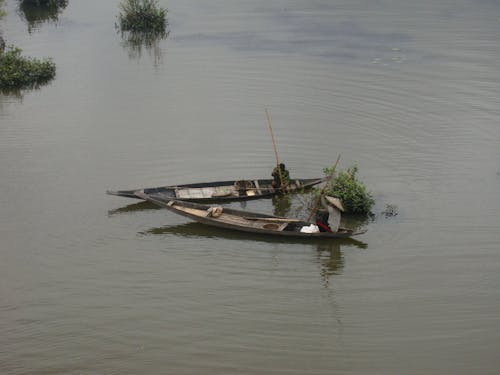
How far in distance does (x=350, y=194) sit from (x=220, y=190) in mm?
2910

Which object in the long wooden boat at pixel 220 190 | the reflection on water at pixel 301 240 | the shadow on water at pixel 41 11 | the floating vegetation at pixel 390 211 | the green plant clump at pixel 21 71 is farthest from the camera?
the shadow on water at pixel 41 11

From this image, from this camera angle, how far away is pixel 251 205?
15.8 m

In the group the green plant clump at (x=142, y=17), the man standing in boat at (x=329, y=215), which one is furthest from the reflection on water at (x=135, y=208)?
the green plant clump at (x=142, y=17)

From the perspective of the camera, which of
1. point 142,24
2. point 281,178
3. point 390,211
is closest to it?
point 390,211

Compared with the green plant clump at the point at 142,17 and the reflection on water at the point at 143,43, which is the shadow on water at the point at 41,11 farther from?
the reflection on water at the point at 143,43

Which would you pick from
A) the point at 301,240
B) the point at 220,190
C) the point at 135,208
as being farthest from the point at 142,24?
the point at 301,240

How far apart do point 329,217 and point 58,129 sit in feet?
30.0

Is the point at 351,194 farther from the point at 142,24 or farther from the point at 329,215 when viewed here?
the point at 142,24

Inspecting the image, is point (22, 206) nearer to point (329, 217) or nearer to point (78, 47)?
point (329, 217)

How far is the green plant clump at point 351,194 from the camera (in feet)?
48.8

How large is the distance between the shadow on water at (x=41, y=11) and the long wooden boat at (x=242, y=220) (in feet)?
61.8

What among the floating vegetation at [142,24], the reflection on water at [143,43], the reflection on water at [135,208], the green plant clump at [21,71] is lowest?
the reflection on water at [135,208]

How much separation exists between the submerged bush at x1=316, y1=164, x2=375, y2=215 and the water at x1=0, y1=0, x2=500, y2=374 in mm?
395

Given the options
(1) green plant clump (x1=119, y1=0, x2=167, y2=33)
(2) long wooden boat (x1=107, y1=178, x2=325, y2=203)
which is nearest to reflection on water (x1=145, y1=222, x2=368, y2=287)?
(2) long wooden boat (x1=107, y1=178, x2=325, y2=203)
